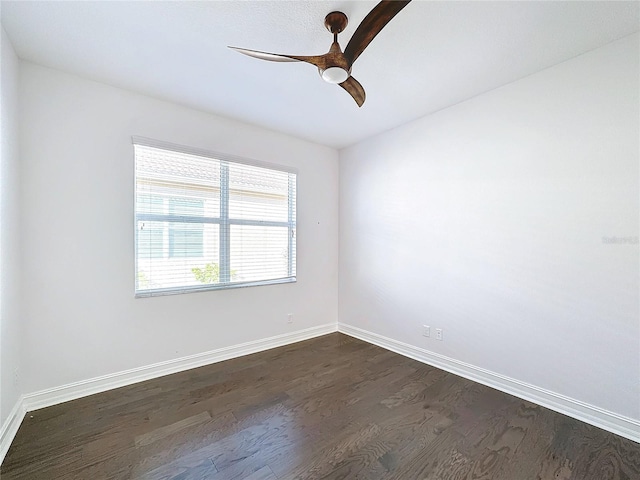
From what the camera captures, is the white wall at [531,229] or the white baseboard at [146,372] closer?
the white wall at [531,229]

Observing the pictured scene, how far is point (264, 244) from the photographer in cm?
351

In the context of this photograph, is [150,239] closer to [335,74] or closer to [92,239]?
[92,239]

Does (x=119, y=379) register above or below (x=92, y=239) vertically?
below

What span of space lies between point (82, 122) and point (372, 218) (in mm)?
3055

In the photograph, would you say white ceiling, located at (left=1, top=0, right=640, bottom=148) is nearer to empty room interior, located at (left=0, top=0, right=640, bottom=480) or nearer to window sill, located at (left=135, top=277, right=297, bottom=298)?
empty room interior, located at (left=0, top=0, right=640, bottom=480)

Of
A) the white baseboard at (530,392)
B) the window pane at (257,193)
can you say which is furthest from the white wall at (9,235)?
the white baseboard at (530,392)

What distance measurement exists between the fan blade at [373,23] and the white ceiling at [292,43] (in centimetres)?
33

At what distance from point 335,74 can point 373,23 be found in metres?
0.32

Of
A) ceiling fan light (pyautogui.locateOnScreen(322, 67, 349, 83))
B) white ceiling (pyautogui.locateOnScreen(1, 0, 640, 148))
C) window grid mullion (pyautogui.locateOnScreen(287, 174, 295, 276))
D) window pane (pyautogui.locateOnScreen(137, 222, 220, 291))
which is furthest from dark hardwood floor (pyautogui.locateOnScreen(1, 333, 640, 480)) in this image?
white ceiling (pyautogui.locateOnScreen(1, 0, 640, 148))

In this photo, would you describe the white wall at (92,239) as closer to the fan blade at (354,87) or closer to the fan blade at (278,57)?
A: the fan blade at (278,57)

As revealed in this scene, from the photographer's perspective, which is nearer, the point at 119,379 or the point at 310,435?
the point at 310,435

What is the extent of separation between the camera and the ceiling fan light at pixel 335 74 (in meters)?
1.63

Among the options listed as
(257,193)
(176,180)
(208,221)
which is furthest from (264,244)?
(176,180)

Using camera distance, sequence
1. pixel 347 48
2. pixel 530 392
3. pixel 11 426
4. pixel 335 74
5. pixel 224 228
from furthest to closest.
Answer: pixel 224 228 → pixel 530 392 → pixel 11 426 → pixel 335 74 → pixel 347 48
